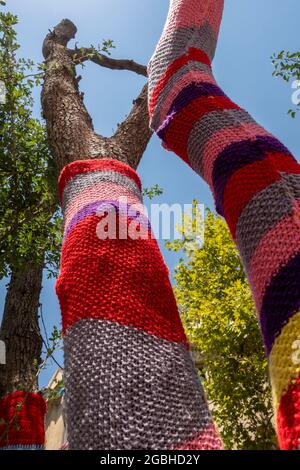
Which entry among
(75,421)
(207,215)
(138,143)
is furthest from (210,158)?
(207,215)

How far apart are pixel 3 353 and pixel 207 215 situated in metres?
6.83

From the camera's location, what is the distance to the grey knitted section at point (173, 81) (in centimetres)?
172

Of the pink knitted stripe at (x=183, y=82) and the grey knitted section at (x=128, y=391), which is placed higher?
the pink knitted stripe at (x=183, y=82)

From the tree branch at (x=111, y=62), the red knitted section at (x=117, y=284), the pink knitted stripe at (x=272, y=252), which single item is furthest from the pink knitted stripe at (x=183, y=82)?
the tree branch at (x=111, y=62)

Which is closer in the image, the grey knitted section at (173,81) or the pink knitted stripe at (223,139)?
the pink knitted stripe at (223,139)

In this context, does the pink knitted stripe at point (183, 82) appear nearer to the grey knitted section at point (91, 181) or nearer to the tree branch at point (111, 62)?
the grey knitted section at point (91, 181)

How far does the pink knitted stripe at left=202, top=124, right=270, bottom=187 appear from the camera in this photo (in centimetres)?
139

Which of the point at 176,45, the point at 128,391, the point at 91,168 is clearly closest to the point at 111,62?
the point at 176,45

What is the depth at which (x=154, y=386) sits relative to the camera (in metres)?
1.10

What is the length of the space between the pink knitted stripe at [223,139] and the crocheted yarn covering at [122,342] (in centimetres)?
31

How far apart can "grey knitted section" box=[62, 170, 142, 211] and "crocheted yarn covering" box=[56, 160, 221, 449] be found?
4.4 inches

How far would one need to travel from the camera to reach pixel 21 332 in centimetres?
450
